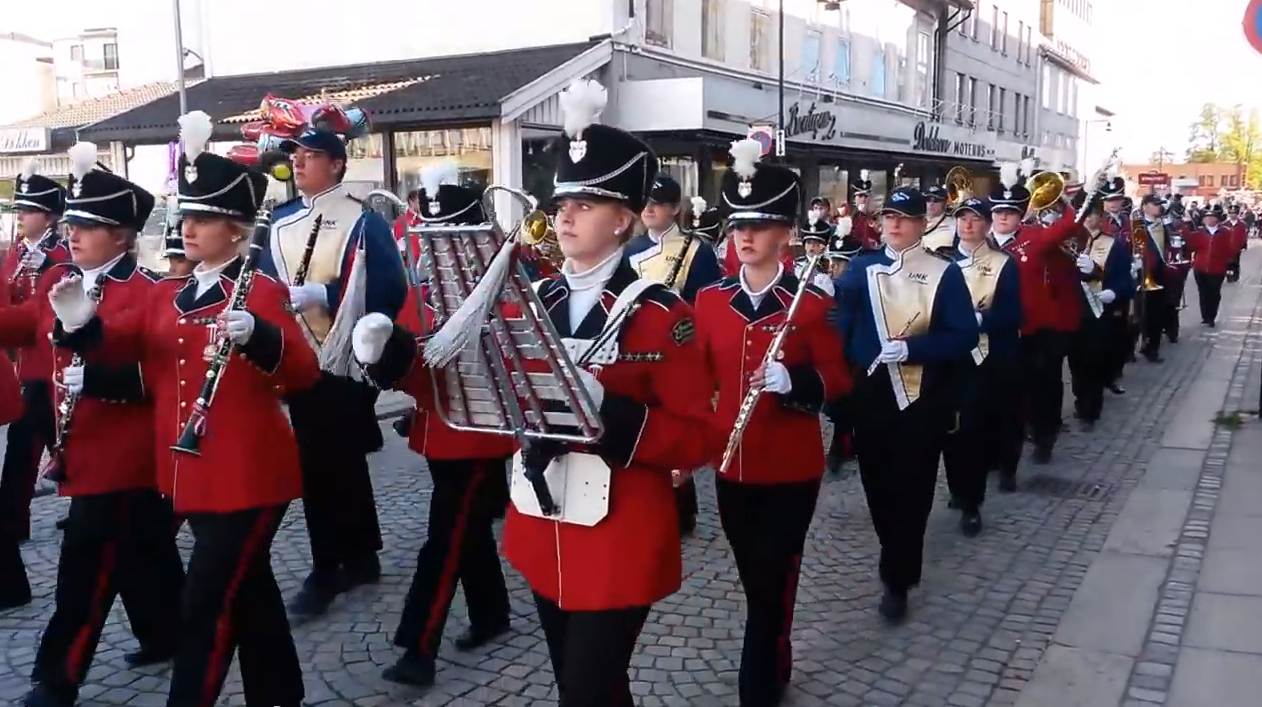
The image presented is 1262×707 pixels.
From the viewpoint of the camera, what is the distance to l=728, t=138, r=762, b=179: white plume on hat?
160 inches

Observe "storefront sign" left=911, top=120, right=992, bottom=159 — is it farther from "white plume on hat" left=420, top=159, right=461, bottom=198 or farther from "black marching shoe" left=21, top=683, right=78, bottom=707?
"black marching shoe" left=21, top=683, right=78, bottom=707

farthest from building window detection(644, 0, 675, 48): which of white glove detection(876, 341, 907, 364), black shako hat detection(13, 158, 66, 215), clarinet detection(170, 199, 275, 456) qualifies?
clarinet detection(170, 199, 275, 456)

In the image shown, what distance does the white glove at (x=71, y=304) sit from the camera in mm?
3330

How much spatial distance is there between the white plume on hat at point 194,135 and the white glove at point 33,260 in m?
2.54

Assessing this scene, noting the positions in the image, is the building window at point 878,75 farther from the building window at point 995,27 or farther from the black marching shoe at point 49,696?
the black marching shoe at point 49,696

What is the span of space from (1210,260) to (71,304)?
1752 centimetres

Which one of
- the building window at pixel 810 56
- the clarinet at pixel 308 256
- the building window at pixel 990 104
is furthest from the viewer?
the building window at pixel 990 104

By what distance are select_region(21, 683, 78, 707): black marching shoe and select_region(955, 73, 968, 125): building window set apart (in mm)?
33754

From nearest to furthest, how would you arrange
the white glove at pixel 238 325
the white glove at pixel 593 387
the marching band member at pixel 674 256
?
the white glove at pixel 593 387, the white glove at pixel 238 325, the marching band member at pixel 674 256

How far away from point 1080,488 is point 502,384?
20.1 ft

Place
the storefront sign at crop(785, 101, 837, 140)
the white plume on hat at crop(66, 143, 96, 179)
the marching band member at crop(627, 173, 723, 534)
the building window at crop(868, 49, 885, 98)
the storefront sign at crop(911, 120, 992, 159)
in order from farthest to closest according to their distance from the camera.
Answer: the building window at crop(868, 49, 885, 98) < the storefront sign at crop(911, 120, 992, 159) < the storefront sign at crop(785, 101, 837, 140) < the marching band member at crop(627, 173, 723, 534) < the white plume on hat at crop(66, 143, 96, 179)

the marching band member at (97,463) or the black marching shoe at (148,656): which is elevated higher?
the marching band member at (97,463)

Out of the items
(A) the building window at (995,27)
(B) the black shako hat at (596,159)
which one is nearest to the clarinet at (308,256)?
(B) the black shako hat at (596,159)

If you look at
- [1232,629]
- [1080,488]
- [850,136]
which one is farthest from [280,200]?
[850,136]
